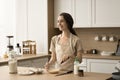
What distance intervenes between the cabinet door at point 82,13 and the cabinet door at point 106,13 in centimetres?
9

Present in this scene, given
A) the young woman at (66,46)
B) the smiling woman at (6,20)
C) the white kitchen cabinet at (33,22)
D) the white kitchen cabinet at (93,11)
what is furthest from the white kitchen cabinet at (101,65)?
the smiling woman at (6,20)

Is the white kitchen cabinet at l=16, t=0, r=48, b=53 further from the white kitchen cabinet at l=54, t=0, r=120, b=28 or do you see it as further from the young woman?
the young woman

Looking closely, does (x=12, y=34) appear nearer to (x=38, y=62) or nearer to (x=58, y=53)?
(x=38, y=62)

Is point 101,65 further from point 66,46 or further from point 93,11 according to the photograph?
point 66,46

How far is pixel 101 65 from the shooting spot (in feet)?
13.5

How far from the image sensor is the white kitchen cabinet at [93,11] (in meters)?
4.23

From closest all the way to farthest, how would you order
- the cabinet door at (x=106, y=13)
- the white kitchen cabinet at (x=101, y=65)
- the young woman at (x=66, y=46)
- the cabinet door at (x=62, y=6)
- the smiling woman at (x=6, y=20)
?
the young woman at (x=66, y=46) < the white kitchen cabinet at (x=101, y=65) < the cabinet door at (x=106, y=13) < the cabinet door at (x=62, y=6) < the smiling woman at (x=6, y=20)

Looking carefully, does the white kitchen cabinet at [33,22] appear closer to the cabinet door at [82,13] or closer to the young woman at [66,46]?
the cabinet door at [82,13]

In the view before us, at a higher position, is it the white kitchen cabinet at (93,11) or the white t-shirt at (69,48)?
the white kitchen cabinet at (93,11)

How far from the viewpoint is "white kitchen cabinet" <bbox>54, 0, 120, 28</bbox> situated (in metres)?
4.23

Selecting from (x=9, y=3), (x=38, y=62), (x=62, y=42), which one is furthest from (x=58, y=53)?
(x=9, y=3)


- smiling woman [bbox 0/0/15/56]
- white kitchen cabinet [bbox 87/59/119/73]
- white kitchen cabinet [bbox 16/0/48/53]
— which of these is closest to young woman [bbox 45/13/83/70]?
white kitchen cabinet [bbox 87/59/119/73]

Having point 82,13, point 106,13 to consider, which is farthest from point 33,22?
point 106,13

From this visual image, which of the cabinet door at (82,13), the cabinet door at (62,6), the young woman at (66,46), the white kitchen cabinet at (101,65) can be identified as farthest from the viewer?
the cabinet door at (62,6)
